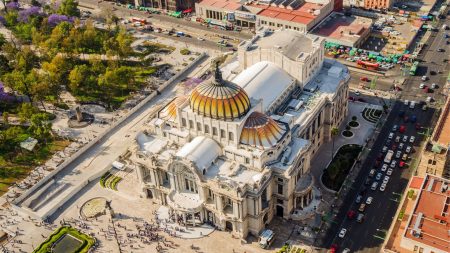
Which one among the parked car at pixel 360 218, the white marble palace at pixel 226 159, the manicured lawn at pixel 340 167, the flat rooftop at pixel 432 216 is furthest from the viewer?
the manicured lawn at pixel 340 167

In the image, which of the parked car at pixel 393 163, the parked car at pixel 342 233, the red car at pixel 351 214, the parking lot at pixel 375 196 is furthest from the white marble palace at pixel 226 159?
the parked car at pixel 393 163

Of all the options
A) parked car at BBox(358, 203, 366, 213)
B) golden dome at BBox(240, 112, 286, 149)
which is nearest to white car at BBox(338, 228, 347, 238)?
parked car at BBox(358, 203, 366, 213)

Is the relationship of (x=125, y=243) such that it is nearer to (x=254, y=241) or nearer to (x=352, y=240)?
(x=254, y=241)

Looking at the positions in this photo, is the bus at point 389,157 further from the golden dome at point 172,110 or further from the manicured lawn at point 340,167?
the golden dome at point 172,110

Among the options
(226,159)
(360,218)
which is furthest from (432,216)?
(226,159)

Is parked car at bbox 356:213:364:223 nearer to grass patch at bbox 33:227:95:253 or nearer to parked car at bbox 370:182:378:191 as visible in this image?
parked car at bbox 370:182:378:191

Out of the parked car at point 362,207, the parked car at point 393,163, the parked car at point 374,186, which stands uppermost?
the parked car at point 393,163
